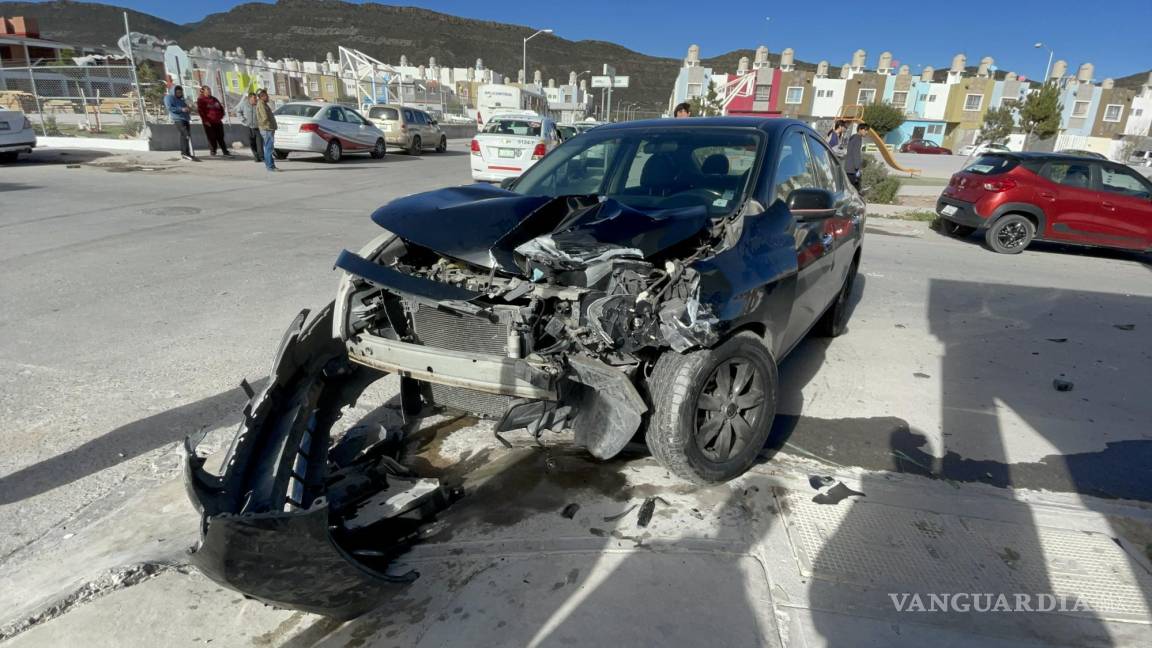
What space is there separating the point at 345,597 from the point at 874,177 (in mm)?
17317

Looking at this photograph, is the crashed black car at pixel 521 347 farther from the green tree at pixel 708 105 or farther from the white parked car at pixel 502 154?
the green tree at pixel 708 105

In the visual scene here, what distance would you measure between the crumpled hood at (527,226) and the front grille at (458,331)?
256mm

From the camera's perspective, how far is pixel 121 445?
3.27 meters

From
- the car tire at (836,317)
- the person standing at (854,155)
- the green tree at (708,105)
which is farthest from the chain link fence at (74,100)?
the green tree at (708,105)

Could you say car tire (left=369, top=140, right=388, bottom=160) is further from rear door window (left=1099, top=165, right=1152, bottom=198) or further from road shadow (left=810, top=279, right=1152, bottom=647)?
rear door window (left=1099, top=165, right=1152, bottom=198)

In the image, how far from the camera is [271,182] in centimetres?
1384

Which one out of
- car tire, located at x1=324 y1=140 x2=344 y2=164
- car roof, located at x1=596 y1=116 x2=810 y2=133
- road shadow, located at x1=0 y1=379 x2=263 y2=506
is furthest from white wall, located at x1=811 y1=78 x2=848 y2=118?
road shadow, located at x1=0 y1=379 x2=263 y2=506

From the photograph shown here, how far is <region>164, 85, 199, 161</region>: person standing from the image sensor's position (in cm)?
1609

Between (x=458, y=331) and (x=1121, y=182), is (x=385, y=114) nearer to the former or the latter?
(x=1121, y=182)

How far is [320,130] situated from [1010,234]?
16.9m

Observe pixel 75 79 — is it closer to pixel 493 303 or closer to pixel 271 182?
pixel 271 182

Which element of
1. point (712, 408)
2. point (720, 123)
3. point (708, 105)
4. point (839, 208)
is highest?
point (708, 105)

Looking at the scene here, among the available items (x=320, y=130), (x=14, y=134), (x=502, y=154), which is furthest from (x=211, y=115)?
(x=502, y=154)

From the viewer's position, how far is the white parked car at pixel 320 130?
688 inches
